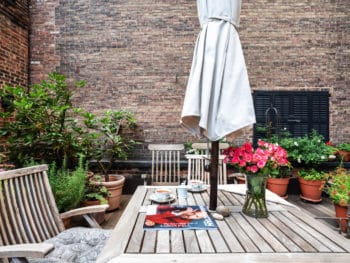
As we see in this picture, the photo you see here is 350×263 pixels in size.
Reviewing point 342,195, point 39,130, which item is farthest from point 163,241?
point 342,195

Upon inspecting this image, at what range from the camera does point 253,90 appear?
14.7 feet

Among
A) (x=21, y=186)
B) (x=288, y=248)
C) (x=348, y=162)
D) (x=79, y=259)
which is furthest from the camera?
(x=348, y=162)

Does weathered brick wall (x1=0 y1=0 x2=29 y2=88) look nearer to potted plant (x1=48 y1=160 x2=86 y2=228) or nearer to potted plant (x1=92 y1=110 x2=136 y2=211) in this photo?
potted plant (x1=92 y1=110 x2=136 y2=211)

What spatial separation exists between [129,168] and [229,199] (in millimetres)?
2894

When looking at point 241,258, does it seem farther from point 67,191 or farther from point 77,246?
point 67,191

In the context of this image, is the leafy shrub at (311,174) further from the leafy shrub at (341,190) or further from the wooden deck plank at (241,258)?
the wooden deck plank at (241,258)

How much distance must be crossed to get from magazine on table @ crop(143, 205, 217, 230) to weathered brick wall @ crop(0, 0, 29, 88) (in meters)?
3.77

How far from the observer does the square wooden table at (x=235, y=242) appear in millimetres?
912

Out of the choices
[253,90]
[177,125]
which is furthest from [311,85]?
[177,125]

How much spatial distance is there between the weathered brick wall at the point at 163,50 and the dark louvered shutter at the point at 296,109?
0.15 metres

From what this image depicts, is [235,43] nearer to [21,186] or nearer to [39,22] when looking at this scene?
[21,186]

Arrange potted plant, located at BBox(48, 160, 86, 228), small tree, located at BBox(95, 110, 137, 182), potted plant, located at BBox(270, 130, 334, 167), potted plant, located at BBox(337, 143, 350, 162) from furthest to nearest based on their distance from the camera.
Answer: potted plant, located at BBox(337, 143, 350, 162) → potted plant, located at BBox(270, 130, 334, 167) → small tree, located at BBox(95, 110, 137, 182) → potted plant, located at BBox(48, 160, 86, 228)

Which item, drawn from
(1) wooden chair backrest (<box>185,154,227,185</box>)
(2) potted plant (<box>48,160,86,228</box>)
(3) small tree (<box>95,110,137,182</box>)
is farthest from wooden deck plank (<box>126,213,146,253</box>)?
(3) small tree (<box>95,110,137,182</box>)

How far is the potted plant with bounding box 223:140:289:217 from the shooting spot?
50.8 inches
